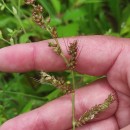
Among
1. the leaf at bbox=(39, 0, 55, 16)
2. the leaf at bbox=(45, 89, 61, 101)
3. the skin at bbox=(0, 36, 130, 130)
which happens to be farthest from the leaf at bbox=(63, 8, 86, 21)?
the skin at bbox=(0, 36, 130, 130)

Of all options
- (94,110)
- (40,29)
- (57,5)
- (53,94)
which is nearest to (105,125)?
(94,110)

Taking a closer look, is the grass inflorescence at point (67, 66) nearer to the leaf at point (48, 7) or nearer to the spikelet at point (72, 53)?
the spikelet at point (72, 53)

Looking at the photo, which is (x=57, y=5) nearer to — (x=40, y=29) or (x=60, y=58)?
(x=40, y=29)

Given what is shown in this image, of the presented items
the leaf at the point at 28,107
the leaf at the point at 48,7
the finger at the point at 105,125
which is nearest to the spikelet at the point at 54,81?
the finger at the point at 105,125

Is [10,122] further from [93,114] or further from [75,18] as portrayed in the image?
[75,18]

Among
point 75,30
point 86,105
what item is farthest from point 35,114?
point 75,30

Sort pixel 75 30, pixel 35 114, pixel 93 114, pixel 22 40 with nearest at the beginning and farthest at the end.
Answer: pixel 93 114 < pixel 35 114 < pixel 22 40 < pixel 75 30

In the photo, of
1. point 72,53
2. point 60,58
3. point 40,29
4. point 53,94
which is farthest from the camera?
point 40,29
